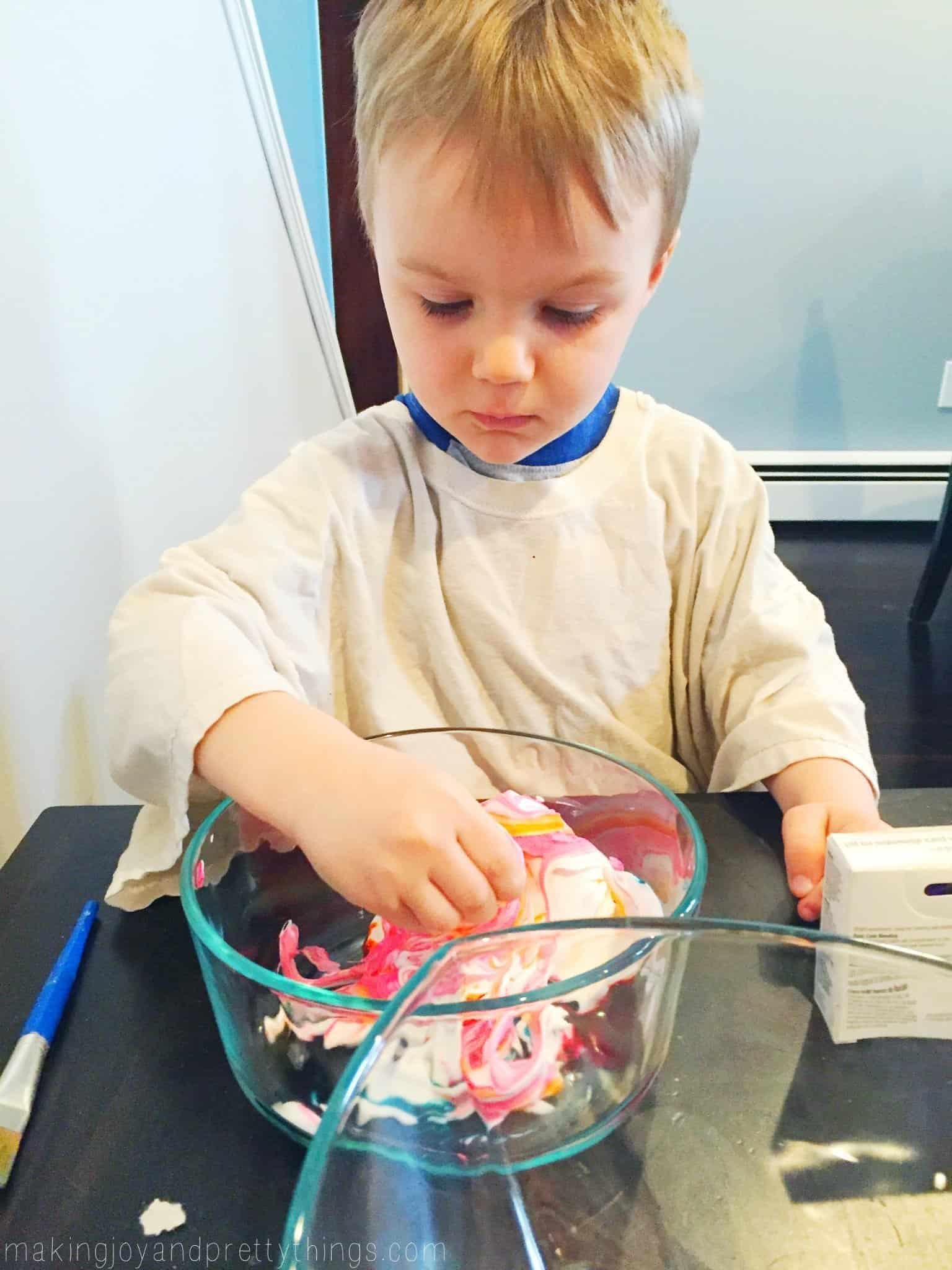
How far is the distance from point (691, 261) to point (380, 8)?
196cm

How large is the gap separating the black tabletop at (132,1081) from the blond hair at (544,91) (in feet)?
1.12

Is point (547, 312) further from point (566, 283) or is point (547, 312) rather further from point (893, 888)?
point (893, 888)

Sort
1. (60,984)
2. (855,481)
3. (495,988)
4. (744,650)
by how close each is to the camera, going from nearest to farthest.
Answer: (495,988), (60,984), (744,650), (855,481)

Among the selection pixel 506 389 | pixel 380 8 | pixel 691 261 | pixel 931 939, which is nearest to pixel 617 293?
pixel 506 389

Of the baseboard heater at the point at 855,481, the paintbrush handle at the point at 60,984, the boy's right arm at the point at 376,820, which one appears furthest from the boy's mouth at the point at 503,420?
the baseboard heater at the point at 855,481

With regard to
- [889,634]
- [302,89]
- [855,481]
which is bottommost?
[889,634]

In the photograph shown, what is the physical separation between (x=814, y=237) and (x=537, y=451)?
6.65 feet

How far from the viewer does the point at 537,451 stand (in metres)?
0.66

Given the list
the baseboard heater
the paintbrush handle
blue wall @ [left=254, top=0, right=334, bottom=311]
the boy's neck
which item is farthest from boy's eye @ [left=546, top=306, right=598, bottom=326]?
the baseboard heater

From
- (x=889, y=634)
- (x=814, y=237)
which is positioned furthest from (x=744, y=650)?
(x=814, y=237)

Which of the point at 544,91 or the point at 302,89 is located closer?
the point at 544,91

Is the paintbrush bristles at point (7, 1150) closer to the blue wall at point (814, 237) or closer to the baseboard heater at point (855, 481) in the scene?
the blue wall at point (814, 237)

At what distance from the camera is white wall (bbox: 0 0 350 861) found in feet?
2.04

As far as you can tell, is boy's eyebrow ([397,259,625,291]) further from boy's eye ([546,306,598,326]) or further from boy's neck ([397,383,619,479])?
boy's neck ([397,383,619,479])
